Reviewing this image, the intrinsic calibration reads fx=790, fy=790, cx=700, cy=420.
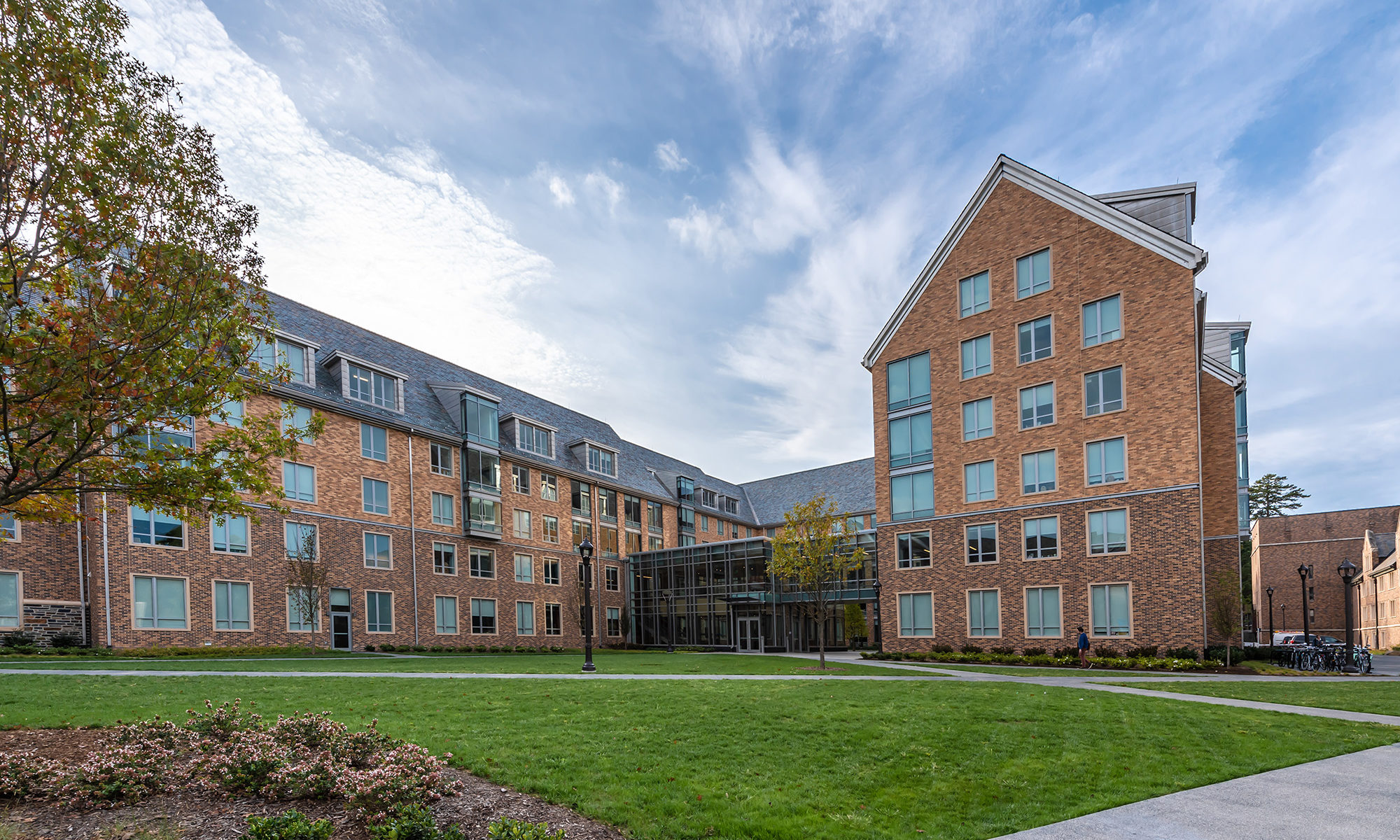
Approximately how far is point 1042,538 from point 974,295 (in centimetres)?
1072

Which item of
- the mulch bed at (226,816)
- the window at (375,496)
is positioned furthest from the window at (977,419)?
the mulch bed at (226,816)

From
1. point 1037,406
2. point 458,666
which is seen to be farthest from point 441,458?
point 1037,406

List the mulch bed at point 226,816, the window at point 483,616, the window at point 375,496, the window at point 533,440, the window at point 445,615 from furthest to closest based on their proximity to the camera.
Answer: the window at point 533,440
the window at point 483,616
the window at point 445,615
the window at point 375,496
the mulch bed at point 226,816

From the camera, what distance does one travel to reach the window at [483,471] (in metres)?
43.7

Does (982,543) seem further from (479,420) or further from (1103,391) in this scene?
(479,420)

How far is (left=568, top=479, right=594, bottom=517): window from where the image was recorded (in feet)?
171

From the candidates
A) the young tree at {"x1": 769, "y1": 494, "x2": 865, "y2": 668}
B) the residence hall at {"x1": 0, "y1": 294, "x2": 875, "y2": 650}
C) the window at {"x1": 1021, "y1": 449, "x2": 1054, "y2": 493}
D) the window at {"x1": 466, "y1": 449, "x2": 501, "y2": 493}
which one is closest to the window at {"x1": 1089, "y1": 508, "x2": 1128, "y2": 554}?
the window at {"x1": 1021, "y1": 449, "x2": 1054, "y2": 493}

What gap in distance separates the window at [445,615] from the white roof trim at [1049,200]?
2484 cm

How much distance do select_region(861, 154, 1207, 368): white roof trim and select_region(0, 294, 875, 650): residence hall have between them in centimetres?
1739

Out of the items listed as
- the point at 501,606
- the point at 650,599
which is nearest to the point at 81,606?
the point at 501,606

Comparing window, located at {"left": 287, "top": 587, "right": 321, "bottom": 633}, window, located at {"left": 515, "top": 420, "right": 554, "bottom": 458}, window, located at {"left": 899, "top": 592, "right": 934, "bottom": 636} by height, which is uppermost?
window, located at {"left": 515, "top": 420, "right": 554, "bottom": 458}

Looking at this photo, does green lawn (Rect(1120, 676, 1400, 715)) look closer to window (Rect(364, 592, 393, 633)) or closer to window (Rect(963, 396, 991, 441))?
window (Rect(963, 396, 991, 441))

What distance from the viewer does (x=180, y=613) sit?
30281 millimetres

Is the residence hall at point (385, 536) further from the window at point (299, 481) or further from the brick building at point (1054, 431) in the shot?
the brick building at point (1054, 431)
